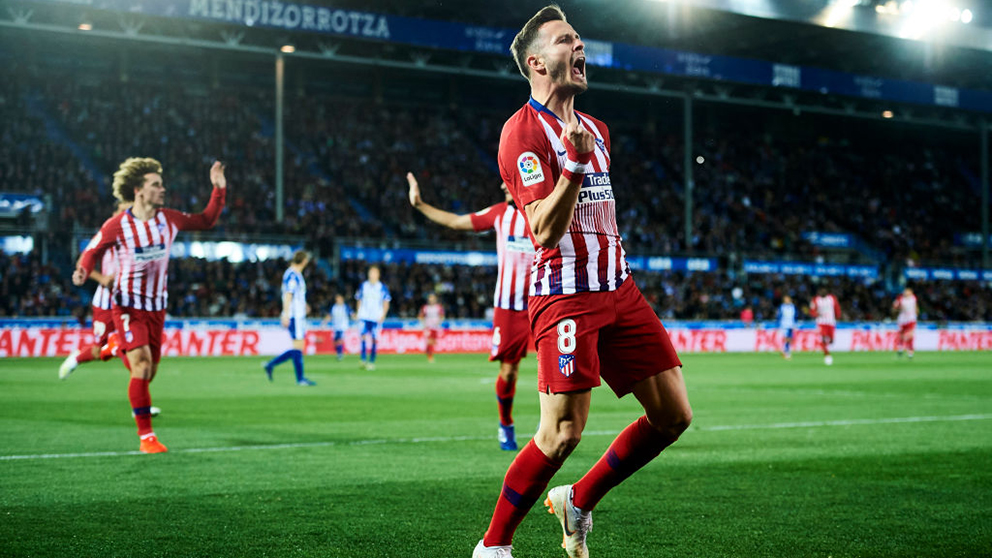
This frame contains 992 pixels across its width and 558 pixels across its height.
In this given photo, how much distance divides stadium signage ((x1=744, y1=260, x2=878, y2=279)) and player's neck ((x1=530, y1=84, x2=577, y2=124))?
35826 millimetres

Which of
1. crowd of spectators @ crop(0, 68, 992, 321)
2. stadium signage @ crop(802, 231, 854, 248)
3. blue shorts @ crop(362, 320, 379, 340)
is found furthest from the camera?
stadium signage @ crop(802, 231, 854, 248)

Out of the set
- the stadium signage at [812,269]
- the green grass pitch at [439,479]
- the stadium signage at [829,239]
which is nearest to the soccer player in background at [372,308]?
the green grass pitch at [439,479]

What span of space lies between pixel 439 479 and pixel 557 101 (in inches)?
131

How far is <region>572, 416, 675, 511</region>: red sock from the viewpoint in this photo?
4.40 m

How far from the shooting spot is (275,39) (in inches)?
1361

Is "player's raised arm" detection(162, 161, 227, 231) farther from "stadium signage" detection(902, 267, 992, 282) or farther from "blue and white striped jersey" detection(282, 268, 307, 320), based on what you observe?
"stadium signage" detection(902, 267, 992, 282)

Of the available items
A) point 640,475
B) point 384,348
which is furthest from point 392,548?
point 384,348

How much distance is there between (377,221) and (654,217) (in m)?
12.2

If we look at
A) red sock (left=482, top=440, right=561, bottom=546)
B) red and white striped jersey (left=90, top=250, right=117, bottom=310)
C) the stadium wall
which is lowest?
the stadium wall

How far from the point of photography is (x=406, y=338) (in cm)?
2983

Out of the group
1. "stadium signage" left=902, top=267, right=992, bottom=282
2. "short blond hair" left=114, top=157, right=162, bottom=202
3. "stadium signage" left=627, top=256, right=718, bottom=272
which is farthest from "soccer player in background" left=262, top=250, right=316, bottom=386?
"stadium signage" left=902, top=267, right=992, bottom=282

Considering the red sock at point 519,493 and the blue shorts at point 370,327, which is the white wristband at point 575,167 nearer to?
the red sock at point 519,493

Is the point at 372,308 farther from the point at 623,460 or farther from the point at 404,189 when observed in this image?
the point at 623,460

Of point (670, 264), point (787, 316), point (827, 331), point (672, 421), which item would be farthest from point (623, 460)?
point (670, 264)
